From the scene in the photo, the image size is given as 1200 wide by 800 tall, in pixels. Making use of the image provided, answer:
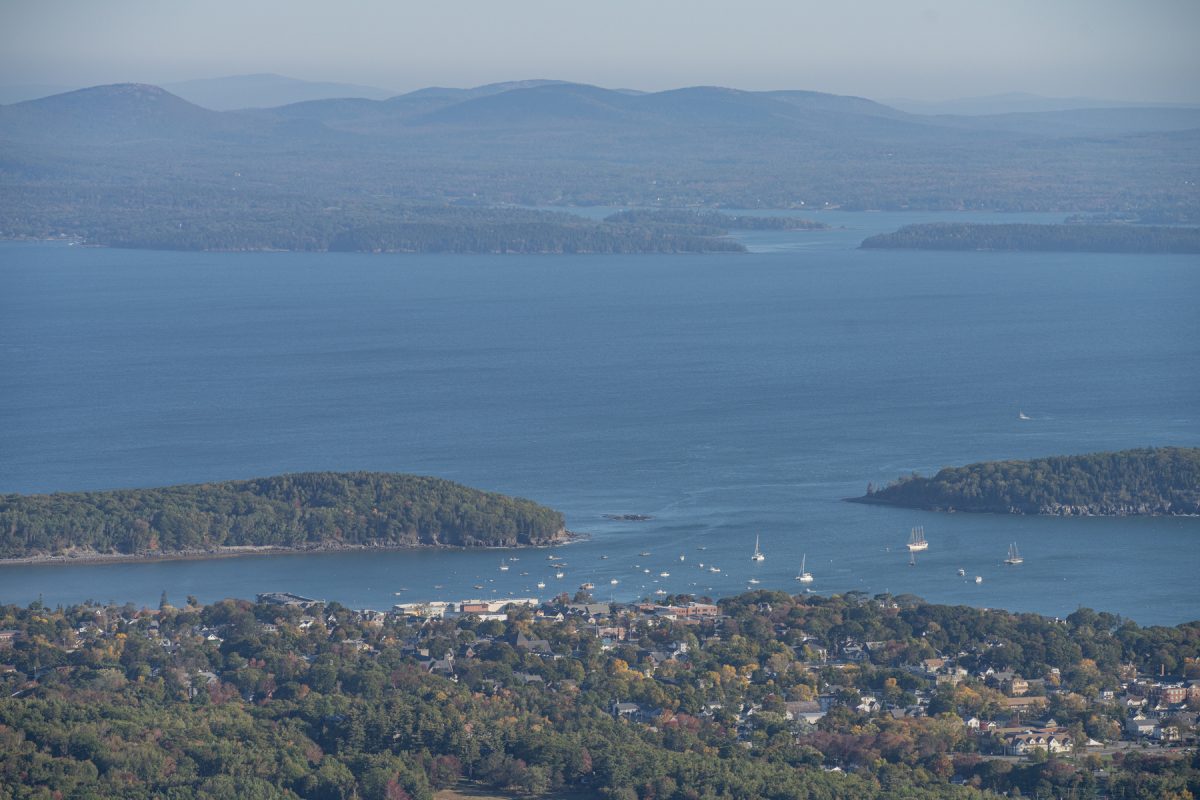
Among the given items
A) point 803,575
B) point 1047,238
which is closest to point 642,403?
point 803,575

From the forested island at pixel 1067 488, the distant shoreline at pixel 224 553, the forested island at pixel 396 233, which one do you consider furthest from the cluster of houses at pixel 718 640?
the forested island at pixel 396 233

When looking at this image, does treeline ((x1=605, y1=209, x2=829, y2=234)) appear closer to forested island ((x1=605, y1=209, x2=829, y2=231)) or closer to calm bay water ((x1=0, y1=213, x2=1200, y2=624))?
forested island ((x1=605, y1=209, x2=829, y2=231))

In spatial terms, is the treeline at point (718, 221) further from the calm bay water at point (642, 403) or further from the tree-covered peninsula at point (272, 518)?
the tree-covered peninsula at point (272, 518)

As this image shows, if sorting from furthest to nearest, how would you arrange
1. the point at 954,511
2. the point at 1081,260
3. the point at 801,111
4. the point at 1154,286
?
the point at 801,111
the point at 1081,260
the point at 1154,286
the point at 954,511

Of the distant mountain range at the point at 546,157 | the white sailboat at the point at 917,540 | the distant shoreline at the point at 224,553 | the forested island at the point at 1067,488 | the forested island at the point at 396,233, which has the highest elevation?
the distant mountain range at the point at 546,157

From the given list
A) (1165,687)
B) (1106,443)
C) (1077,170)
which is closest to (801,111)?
(1077,170)

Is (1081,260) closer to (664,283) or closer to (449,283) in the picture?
(664,283)
